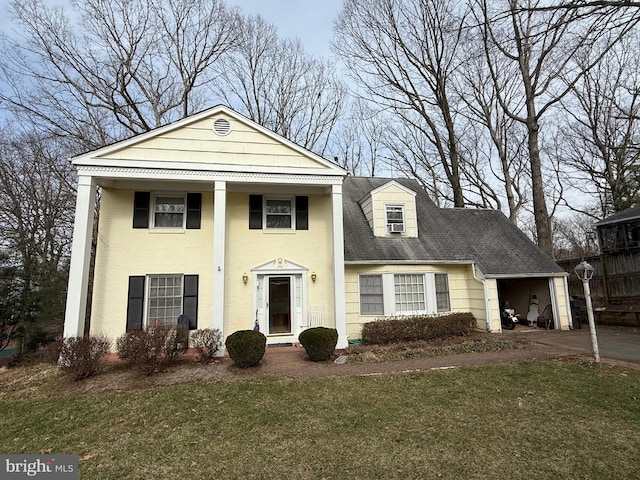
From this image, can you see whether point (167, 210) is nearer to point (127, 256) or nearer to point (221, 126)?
point (127, 256)

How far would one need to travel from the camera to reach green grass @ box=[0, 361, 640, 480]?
3.75 m

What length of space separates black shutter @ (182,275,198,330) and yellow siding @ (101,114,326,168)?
3.74 m

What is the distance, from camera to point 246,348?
7.78m

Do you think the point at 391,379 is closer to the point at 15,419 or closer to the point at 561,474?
the point at 561,474

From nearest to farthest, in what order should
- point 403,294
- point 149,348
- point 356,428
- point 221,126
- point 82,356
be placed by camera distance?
point 356,428, point 82,356, point 149,348, point 221,126, point 403,294

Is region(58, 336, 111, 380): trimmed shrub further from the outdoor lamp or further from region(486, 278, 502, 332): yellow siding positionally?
region(486, 278, 502, 332): yellow siding

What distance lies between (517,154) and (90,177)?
993 inches

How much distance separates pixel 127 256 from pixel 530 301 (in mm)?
15783

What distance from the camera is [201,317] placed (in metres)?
10.3

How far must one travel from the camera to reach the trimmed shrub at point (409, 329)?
33.9 feet

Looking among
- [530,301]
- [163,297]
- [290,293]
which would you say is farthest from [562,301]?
[163,297]

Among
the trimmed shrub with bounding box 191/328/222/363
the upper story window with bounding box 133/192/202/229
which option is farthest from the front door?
the upper story window with bounding box 133/192/202/229

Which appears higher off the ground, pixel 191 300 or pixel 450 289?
pixel 450 289

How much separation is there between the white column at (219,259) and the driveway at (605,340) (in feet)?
32.3
